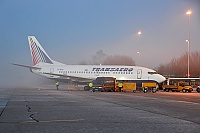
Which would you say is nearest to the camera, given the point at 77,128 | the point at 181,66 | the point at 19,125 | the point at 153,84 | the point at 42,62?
the point at 77,128

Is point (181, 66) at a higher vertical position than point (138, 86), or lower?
higher

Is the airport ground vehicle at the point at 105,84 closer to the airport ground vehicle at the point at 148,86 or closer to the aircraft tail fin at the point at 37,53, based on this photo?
the airport ground vehicle at the point at 148,86

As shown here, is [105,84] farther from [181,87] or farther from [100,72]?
[181,87]

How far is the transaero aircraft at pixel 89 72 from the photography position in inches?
2064

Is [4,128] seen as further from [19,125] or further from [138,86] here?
[138,86]

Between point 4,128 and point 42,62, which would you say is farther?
point 42,62

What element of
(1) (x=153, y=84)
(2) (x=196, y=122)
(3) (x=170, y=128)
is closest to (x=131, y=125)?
(3) (x=170, y=128)

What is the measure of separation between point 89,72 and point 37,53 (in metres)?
11.0

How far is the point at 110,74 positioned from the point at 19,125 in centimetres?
4177

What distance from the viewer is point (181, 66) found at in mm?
90062

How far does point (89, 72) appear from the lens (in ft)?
178

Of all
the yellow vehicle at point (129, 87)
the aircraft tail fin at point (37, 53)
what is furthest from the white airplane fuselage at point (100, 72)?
the yellow vehicle at point (129, 87)

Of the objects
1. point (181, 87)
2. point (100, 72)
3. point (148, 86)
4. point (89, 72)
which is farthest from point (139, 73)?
point (89, 72)

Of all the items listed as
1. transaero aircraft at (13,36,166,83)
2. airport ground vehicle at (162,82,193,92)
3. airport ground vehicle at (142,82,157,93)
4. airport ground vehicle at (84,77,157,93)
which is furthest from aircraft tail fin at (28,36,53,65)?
airport ground vehicle at (162,82,193,92)
